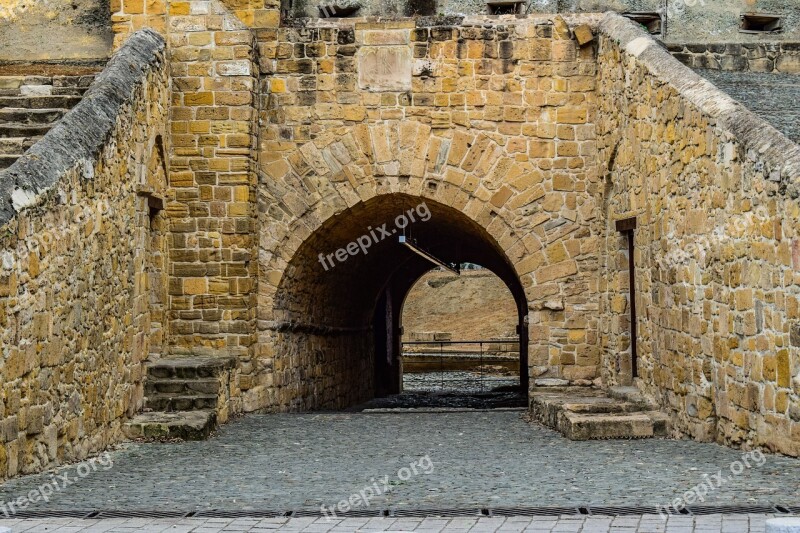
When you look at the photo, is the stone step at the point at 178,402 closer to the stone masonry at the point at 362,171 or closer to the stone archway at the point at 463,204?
the stone masonry at the point at 362,171

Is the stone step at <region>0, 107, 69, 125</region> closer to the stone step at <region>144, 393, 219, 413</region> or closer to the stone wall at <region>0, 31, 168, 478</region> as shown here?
the stone wall at <region>0, 31, 168, 478</region>

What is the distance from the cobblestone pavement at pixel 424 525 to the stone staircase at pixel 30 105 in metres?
3.75

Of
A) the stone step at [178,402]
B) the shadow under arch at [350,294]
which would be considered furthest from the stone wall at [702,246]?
the stone step at [178,402]

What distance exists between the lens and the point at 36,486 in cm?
655

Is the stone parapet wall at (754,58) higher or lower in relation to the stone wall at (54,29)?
lower

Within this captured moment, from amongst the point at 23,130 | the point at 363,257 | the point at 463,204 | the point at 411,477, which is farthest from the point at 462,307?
the point at 411,477

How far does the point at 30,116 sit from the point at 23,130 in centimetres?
A: 37

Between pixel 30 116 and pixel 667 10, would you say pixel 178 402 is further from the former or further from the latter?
pixel 667 10

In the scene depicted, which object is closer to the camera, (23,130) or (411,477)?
(411,477)

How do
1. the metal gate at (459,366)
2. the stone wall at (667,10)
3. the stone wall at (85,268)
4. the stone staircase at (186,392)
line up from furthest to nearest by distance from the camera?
1. the metal gate at (459,366)
2. the stone wall at (667,10)
3. the stone staircase at (186,392)
4. the stone wall at (85,268)

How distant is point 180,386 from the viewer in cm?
1001

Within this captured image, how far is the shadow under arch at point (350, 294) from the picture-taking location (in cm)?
1195

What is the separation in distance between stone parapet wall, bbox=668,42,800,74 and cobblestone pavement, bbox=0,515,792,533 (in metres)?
7.27

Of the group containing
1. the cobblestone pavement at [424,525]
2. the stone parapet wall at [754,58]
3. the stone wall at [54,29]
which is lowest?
the cobblestone pavement at [424,525]
